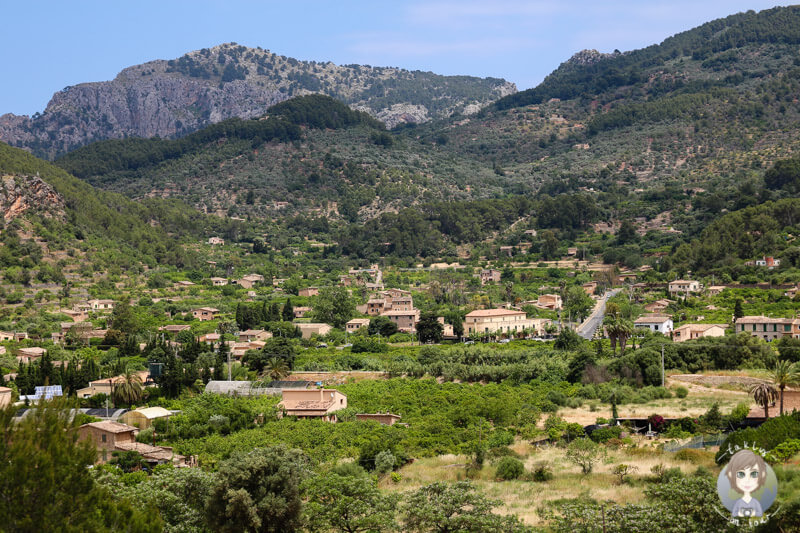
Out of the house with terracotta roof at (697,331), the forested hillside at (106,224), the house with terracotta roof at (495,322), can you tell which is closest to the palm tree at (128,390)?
the house with terracotta roof at (495,322)

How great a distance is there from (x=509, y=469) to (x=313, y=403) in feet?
44.3

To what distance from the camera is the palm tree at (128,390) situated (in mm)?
44156

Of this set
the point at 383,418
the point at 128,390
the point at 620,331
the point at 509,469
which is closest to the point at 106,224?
the point at 128,390

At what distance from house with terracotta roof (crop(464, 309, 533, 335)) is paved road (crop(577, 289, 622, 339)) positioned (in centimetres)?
437

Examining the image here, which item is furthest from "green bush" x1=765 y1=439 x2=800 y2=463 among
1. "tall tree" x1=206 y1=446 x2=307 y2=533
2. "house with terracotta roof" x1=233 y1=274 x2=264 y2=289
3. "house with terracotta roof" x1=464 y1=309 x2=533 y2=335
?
Result: "house with terracotta roof" x1=233 y1=274 x2=264 y2=289

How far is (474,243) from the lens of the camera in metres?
115

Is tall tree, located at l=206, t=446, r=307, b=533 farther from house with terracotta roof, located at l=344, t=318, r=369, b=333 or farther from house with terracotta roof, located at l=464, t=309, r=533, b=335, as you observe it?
house with terracotta roof, located at l=344, t=318, r=369, b=333

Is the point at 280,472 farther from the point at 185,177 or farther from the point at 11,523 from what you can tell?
the point at 185,177

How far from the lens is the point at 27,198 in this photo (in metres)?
90.9

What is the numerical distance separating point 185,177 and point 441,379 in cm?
10247

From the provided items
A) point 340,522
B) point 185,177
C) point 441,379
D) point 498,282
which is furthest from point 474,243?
point 340,522

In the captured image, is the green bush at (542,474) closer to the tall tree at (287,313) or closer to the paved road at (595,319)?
the paved road at (595,319)

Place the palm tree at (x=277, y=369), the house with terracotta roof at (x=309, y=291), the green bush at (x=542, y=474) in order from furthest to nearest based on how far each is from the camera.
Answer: the house with terracotta roof at (x=309, y=291) → the palm tree at (x=277, y=369) → the green bush at (x=542, y=474)

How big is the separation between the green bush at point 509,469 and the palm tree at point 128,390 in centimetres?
2128
